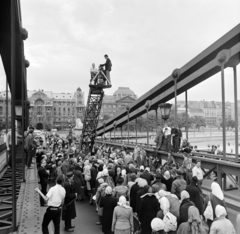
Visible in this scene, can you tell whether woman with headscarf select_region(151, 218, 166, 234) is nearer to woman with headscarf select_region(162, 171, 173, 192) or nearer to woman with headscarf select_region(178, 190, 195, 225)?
woman with headscarf select_region(178, 190, 195, 225)

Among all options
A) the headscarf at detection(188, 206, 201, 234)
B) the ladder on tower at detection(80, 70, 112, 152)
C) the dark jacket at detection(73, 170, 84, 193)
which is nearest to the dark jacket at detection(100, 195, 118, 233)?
the headscarf at detection(188, 206, 201, 234)

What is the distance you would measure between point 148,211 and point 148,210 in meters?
0.02

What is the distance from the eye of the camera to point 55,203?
16.2 ft

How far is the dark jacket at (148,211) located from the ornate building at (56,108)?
106 m

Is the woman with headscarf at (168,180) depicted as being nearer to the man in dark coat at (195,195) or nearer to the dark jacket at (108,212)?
the man in dark coat at (195,195)

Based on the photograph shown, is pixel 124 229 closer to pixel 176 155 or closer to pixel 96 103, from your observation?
pixel 176 155

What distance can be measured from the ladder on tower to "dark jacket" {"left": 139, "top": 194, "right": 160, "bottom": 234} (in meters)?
10.2

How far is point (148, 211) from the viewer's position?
5.03 meters

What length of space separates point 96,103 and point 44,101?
106m

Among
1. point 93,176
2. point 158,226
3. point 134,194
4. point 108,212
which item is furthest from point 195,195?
point 93,176

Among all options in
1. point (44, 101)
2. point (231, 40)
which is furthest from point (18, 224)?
point (44, 101)

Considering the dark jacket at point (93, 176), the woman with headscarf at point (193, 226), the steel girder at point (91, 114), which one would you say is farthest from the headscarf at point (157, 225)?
the steel girder at point (91, 114)

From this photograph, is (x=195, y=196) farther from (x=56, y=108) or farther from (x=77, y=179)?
(x=56, y=108)

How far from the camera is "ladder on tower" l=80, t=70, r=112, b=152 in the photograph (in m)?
14.7
